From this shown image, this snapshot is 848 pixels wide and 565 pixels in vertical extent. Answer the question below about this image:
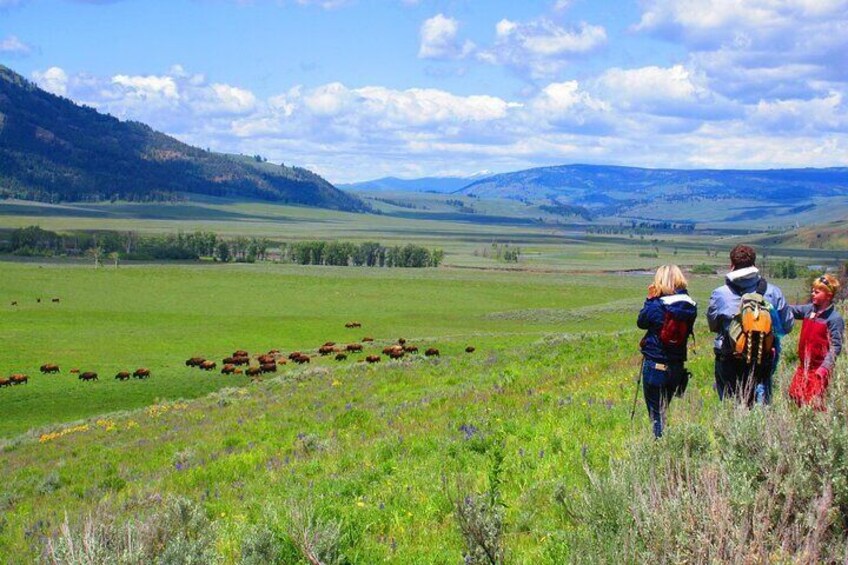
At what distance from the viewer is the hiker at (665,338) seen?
9.41 m

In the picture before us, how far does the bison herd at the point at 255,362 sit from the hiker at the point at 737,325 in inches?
1218

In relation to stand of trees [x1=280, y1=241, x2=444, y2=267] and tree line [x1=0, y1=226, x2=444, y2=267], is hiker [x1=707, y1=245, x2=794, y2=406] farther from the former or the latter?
tree line [x1=0, y1=226, x2=444, y2=267]

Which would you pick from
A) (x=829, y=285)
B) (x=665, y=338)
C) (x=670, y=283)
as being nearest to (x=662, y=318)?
(x=665, y=338)

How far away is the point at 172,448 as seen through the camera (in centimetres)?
1794

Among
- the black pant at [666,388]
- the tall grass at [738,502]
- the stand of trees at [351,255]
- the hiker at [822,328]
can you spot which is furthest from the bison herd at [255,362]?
the stand of trees at [351,255]

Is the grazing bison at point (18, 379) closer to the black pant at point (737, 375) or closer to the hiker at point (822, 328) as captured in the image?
the black pant at point (737, 375)

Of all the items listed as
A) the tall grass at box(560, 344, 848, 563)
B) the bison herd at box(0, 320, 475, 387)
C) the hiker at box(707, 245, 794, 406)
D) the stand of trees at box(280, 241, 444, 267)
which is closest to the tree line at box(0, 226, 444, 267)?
the stand of trees at box(280, 241, 444, 267)

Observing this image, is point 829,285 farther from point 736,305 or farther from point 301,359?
point 301,359

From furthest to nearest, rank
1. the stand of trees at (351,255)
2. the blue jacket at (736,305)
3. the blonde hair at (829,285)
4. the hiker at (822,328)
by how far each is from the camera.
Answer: the stand of trees at (351,255), the blonde hair at (829,285), the hiker at (822,328), the blue jacket at (736,305)

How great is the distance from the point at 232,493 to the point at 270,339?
167 feet

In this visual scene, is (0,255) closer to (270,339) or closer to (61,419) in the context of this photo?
(270,339)

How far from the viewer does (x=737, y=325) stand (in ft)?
29.3

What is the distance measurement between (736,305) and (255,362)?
42142 mm

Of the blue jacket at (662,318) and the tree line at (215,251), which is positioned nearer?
the blue jacket at (662,318)
